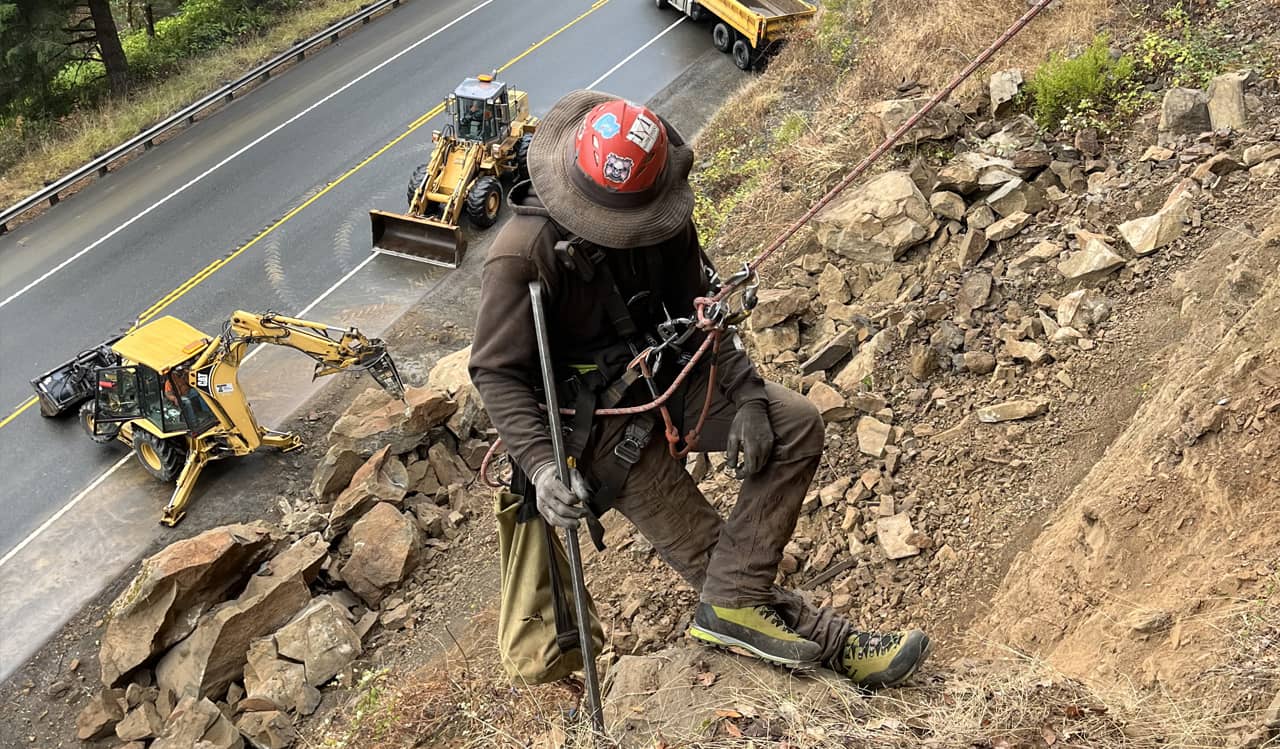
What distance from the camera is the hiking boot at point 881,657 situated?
394 cm

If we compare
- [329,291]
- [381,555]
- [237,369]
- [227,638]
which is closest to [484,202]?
[329,291]

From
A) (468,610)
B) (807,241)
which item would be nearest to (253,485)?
(468,610)

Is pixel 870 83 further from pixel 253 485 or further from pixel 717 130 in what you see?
pixel 253 485

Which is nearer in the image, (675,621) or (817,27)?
(675,621)

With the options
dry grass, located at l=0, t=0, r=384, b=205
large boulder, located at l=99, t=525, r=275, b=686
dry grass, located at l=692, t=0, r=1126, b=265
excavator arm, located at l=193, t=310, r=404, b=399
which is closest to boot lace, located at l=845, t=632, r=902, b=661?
dry grass, located at l=692, t=0, r=1126, b=265

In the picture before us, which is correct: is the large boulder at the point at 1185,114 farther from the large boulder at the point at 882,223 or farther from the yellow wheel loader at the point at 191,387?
the yellow wheel loader at the point at 191,387

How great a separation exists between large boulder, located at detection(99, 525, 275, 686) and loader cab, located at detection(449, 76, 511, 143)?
817cm

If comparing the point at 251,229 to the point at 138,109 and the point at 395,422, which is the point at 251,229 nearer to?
the point at 138,109

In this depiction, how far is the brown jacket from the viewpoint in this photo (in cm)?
358

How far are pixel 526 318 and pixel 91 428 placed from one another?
9851 millimetres

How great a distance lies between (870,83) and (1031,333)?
5.93m

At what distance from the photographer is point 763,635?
4008 millimetres

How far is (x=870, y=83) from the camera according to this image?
36.8 ft

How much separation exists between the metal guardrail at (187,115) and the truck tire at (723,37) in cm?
775
